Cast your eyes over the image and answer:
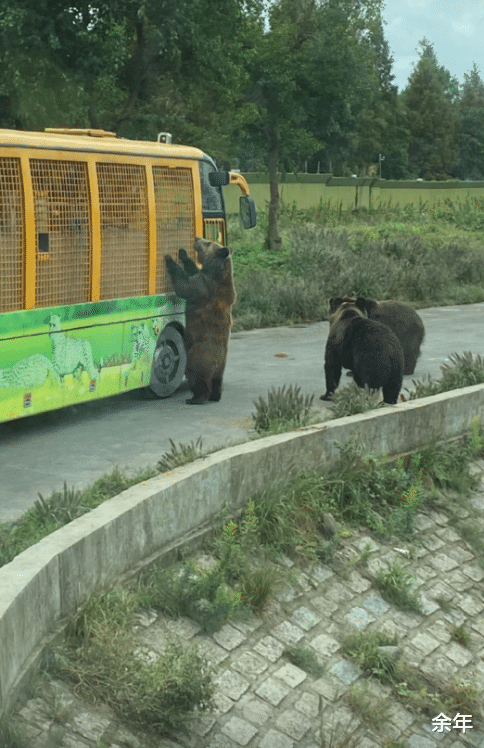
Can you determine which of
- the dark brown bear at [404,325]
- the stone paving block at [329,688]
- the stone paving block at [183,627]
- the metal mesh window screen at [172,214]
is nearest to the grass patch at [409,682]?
the stone paving block at [329,688]

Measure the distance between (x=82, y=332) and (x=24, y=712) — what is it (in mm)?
6140

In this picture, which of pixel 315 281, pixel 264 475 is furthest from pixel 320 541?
pixel 315 281

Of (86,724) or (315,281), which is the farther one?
(315,281)

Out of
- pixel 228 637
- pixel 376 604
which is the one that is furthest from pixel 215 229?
pixel 228 637

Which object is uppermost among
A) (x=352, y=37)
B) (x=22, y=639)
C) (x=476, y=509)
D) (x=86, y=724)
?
(x=352, y=37)

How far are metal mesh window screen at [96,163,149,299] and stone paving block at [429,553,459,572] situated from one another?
3.91 m

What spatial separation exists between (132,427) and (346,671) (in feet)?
14.7

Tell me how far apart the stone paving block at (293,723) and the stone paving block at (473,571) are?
3.13 metres

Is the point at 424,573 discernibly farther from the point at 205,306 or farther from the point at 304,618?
the point at 205,306

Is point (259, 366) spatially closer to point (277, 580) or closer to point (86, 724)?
point (277, 580)

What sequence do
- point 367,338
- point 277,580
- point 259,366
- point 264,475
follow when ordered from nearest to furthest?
1. point 277,580
2. point 264,475
3. point 367,338
4. point 259,366

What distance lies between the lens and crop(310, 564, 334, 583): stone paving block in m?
8.28

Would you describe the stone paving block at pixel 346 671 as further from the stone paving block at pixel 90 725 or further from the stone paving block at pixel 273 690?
the stone paving block at pixel 90 725

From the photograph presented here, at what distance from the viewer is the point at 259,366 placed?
51.0 feet
